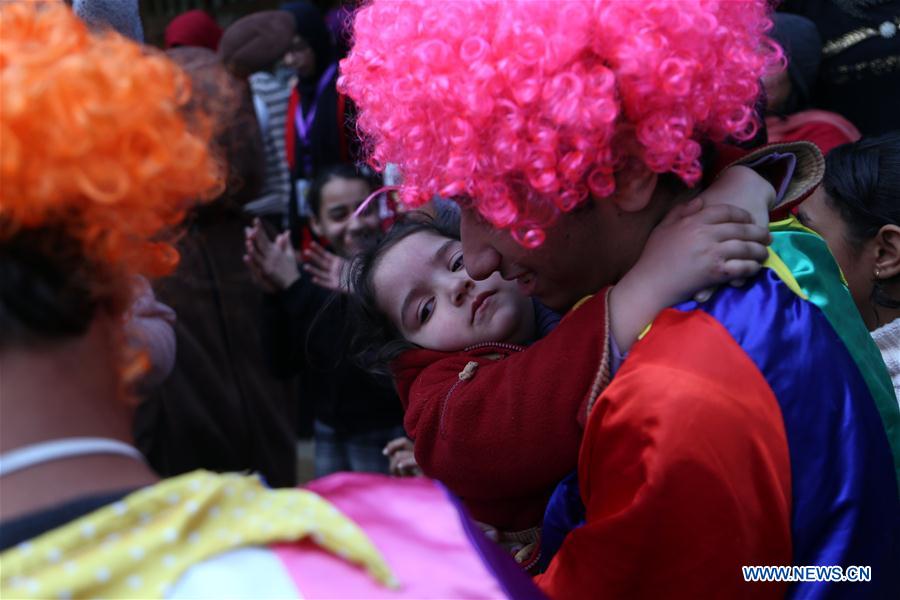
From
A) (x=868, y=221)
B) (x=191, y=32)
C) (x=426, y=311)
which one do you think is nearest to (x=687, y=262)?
(x=426, y=311)

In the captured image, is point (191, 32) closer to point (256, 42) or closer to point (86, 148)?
point (256, 42)

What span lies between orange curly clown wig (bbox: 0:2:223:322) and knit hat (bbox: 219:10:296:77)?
12.8ft

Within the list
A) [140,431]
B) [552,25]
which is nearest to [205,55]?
[140,431]

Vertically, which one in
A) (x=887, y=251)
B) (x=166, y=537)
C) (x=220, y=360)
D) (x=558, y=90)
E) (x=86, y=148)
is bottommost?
(x=220, y=360)

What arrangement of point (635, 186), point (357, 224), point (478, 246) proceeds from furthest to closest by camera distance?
point (357, 224), point (478, 246), point (635, 186)

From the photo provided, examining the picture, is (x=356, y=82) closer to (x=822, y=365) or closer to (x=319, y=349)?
(x=822, y=365)

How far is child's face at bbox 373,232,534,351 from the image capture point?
2.15 meters

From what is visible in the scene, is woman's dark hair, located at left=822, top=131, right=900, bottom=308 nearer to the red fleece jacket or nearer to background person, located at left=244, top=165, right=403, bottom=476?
the red fleece jacket

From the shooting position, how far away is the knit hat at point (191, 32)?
5656 mm

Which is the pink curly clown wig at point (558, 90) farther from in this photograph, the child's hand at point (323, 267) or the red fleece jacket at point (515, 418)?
the child's hand at point (323, 267)

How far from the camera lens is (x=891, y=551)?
161 centimetres

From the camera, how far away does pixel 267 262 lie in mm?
3604

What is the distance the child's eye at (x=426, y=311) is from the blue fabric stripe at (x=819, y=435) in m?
0.83

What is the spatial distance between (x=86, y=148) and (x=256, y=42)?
416cm
